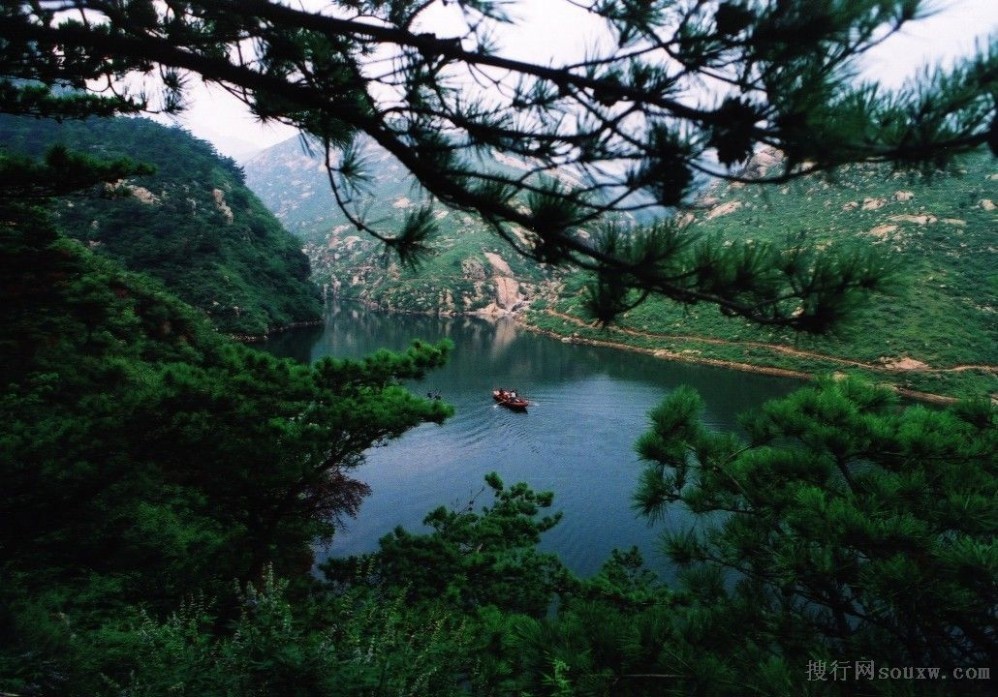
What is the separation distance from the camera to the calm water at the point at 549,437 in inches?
547

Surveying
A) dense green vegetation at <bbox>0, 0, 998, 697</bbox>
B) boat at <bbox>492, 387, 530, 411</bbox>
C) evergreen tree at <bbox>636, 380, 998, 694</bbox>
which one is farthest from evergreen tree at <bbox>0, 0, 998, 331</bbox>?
boat at <bbox>492, 387, 530, 411</bbox>

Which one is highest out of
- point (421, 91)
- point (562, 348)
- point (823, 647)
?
point (421, 91)

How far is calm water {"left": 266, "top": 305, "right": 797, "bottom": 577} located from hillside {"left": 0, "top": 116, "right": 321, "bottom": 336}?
3.75 m

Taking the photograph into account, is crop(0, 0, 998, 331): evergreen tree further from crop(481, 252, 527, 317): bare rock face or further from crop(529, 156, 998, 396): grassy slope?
crop(481, 252, 527, 317): bare rock face

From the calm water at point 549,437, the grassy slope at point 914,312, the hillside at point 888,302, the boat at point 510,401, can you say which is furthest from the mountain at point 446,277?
the boat at point 510,401

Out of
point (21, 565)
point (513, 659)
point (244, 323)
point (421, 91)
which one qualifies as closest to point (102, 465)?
point (21, 565)

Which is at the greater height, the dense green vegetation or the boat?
the dense green vegetation

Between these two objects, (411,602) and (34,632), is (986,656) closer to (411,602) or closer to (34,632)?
(34,632)

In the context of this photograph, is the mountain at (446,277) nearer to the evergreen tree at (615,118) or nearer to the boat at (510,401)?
the boat at (510,401)

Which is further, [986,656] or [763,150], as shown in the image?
[986,656]

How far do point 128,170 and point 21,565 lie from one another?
3335 millimetres

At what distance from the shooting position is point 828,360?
1206 inches

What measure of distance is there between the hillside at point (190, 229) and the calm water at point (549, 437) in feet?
12.3

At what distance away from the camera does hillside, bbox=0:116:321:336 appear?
105 ft
